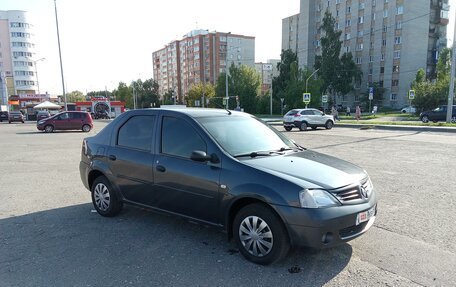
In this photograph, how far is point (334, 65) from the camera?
6656 centimetres

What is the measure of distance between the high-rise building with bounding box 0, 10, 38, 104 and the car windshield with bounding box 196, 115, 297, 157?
115973mm

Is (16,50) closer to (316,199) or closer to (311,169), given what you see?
(311,169)

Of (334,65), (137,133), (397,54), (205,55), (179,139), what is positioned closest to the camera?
(179,139)

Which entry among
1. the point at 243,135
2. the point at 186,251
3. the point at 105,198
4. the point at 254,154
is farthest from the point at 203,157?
the point at 105,198

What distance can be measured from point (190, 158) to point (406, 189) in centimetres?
480

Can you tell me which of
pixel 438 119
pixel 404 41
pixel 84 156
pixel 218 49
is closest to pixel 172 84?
pixel 218 49

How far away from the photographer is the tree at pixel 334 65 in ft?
219

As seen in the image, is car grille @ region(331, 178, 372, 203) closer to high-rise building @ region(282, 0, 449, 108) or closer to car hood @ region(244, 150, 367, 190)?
car hood @ region(244, 150, 367, 190)

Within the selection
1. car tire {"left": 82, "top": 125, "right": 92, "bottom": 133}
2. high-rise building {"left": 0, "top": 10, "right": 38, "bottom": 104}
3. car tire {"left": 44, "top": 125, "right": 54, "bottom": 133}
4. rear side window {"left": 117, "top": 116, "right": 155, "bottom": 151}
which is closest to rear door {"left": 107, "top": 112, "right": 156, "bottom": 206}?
rear side window {"left": 117, "top": 116, "right": 155, "bottom": 151}

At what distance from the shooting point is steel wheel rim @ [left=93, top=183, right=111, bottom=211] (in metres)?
5.18

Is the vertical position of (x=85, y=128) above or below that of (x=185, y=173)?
below

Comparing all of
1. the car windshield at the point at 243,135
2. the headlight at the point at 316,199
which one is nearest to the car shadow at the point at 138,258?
the headlight at the point at 316,199

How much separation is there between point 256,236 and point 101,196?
2834 mm

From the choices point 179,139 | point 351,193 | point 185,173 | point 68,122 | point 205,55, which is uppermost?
point 205,55
